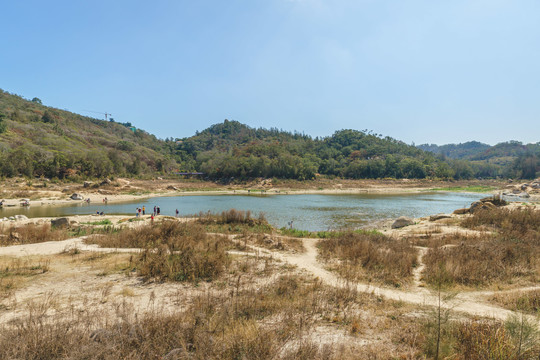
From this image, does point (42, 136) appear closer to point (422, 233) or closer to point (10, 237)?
point (10, 237)

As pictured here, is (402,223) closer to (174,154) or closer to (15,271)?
(15,271)

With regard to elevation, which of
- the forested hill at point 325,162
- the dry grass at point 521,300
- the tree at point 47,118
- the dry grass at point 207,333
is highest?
the tree at point 47,118

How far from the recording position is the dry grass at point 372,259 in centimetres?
919

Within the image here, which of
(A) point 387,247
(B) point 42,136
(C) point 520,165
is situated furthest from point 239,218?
(C) point 520,165

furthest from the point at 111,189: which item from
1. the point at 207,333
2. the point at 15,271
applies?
the point at 207,333

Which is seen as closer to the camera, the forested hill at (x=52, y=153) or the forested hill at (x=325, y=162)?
the forested hill at (x=52, y=153)

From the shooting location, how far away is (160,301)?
6.63 m

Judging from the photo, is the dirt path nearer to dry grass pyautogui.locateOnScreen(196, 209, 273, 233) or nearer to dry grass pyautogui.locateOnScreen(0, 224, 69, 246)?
dry grass pyautogui.locateOnScreen(196, 209, 273, 233)

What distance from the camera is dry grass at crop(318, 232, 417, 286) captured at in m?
9.19

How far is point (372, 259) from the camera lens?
10.8 m

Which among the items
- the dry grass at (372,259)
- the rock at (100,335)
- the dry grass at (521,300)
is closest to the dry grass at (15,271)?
the rock at (100,335)

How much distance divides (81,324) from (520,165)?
156623 millimetres

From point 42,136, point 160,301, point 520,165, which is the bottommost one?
point 160,301

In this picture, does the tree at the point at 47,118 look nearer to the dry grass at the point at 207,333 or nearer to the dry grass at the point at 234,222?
the dry grass at the point at 234,222
